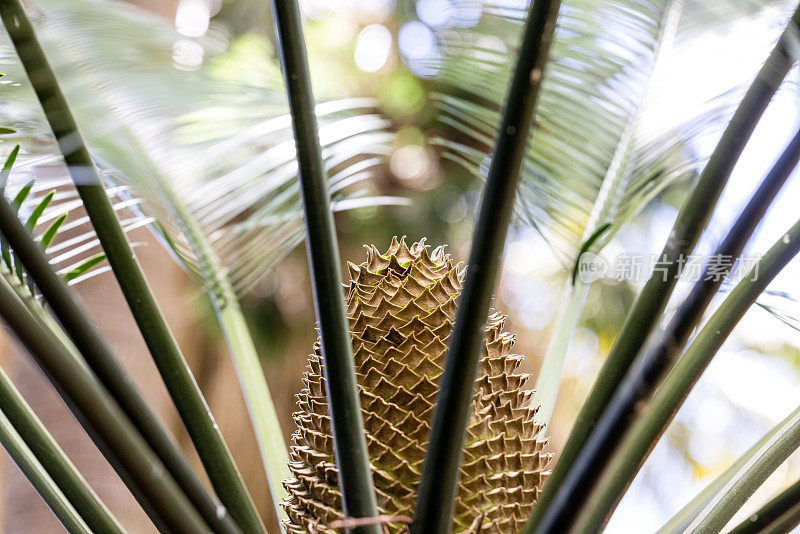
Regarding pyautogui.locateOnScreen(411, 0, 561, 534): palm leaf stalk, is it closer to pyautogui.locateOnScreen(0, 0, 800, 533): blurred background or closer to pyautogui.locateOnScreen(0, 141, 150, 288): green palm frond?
pyautogui.locateOnScreen(0, 0, 800, 533): blurred background

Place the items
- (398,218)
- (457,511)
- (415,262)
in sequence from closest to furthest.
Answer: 1. (457,511)
2. (415,262)
3. (398,218)

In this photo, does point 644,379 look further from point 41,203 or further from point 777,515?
point 41,203

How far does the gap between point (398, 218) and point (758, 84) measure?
8.76 feet

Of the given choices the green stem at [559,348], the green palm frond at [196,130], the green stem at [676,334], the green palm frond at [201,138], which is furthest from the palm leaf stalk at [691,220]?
the green palm frond at [196,130]

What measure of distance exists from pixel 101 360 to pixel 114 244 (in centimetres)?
8

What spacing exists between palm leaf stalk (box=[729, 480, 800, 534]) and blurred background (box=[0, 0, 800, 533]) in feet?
0.61

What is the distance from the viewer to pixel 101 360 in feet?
1.54

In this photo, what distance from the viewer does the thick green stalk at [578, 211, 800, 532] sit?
0.47 m

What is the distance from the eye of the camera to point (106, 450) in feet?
1.47

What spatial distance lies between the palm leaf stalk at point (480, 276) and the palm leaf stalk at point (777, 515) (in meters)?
0.21

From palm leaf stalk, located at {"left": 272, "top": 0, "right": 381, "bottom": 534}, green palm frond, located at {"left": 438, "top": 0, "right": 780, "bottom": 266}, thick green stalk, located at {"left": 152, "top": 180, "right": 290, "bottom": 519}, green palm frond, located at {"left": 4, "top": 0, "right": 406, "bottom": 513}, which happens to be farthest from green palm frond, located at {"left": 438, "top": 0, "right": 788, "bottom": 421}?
palm leaf stalk, located at {"left": 272, "top": 0, "right": 381, "bottom": 534}

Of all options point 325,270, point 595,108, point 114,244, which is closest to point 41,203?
point 114,244

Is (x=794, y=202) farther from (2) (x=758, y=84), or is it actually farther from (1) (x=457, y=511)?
(1) (x=457, y=511)

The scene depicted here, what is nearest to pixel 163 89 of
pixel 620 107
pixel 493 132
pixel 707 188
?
pixel 493 132
